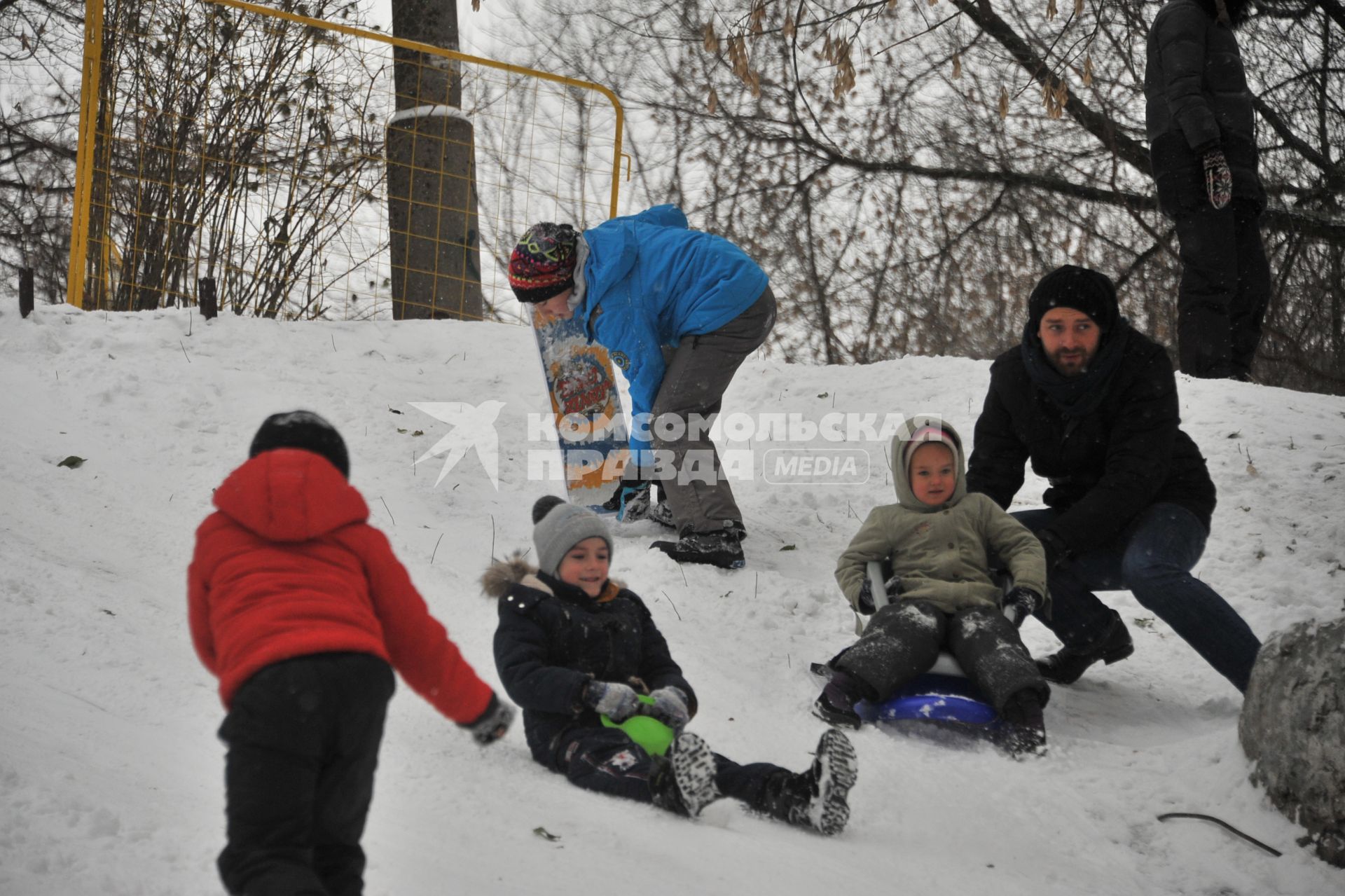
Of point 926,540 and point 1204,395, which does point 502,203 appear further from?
point 926,540

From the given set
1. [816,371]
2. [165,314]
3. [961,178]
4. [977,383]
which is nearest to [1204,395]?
[977,383]

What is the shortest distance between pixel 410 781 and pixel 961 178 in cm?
862

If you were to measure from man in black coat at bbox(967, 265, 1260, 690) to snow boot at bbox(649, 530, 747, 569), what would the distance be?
1.11m

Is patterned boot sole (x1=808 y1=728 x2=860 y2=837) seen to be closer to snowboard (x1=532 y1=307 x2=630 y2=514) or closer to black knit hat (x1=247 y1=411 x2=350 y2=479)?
black knit hat (x1=247 y1=411 x2=350 y2=479)

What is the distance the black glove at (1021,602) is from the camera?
11.2 ft

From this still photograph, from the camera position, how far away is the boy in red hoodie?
1746 millimetres

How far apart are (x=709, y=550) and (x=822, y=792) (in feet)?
7.02

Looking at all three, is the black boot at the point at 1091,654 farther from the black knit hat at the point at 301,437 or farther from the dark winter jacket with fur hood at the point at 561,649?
the black knit hat at the point at 301,437

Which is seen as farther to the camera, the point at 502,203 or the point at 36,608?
the point at 502,203

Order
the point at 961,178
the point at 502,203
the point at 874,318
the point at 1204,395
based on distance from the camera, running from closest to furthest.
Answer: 1. the point at 1204,395
2. the point at 502,203
3. the point at 961,178
4. the point at 874,318

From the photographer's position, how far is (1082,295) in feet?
12.1

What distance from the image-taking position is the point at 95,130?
260 inches

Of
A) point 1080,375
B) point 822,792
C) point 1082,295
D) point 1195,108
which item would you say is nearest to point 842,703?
point 822,792

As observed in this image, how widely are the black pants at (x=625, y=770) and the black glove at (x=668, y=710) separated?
0.11 meters
